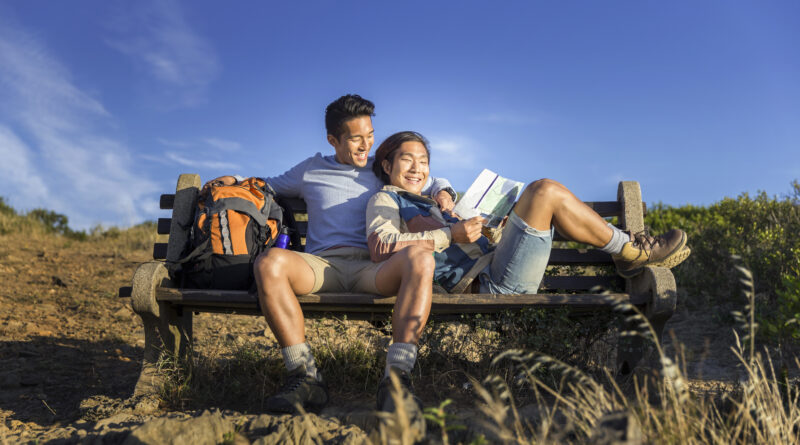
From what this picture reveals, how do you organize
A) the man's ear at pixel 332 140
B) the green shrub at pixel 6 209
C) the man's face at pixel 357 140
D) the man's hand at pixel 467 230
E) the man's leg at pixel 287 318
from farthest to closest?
the green shrub at pixel 6 209, the man's ear at pixel 332 140, the man's face at pixel 357 140, the man's hand at pixel 467 230, the man's leg at pixel 287 318

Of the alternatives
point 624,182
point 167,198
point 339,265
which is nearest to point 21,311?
point 167,198

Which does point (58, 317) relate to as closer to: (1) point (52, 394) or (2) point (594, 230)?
(1) point (52, 394)

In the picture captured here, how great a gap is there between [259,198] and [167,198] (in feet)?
2.84

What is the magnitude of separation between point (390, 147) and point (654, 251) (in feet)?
5.88

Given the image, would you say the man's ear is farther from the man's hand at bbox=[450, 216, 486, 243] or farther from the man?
the man's hand at bbox=[450, 216, 486, 243]

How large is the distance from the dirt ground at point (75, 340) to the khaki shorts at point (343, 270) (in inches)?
26.3

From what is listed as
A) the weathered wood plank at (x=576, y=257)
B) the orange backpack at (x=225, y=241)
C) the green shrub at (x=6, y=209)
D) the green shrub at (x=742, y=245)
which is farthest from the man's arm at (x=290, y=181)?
the green shrub at (x=6, y=209)

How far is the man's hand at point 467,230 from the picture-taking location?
11.2ft

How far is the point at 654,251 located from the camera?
3734 mm

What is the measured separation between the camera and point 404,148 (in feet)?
13.2

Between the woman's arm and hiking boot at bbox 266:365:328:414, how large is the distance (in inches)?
30.0

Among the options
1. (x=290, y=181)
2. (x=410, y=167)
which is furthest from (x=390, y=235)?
(x=290, y=181)

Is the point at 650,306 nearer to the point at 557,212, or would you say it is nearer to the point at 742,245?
the point at 557,212

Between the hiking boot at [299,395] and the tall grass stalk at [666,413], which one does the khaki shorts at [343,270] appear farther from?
the tall grass stalk at [666,413]
